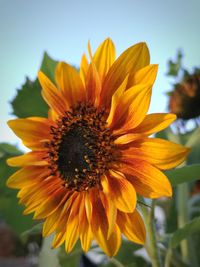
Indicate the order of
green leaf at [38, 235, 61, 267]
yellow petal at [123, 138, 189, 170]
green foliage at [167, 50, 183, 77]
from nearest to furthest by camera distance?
yellow petal at [123, 138, 189, 170], green leaf at [38, 235, 61, 267], green foliage at [167, 50, 183, 77]

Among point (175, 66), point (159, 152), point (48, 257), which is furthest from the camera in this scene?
point (175, 66)

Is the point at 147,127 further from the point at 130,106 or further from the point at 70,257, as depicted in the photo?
the point at 70,257

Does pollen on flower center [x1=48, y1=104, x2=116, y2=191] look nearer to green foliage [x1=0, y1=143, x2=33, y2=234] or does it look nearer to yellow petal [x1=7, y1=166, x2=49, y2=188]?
yellow petal [x1=7, y1=166, x2=49, y2=188]

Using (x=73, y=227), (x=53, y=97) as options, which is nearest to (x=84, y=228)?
(x=73, y=227)

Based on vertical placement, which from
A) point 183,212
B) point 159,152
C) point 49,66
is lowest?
point 183,212

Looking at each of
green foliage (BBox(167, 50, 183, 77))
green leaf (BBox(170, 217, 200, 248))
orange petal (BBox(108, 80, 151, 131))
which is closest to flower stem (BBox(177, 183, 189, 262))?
green leaf (BBox(170, 217, 200, 248))

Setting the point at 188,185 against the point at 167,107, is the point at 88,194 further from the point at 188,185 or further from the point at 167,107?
the point at 167,107
